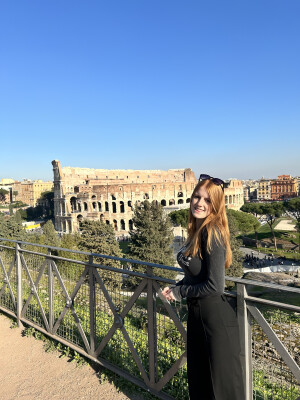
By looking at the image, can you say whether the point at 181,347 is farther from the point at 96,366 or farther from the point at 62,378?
the point at 62,378

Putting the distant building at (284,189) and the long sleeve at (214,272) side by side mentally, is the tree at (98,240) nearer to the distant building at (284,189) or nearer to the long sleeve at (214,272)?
the long sleeve at (214,272)

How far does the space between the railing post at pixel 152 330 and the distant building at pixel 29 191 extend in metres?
94.7

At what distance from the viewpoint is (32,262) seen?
4.08m

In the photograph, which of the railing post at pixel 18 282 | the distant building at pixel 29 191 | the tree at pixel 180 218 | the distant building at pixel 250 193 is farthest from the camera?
the distant building at pixel 250 193

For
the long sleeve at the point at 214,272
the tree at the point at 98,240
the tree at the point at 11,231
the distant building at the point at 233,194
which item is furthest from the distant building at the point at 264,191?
the long sleeve at the point at 214,272

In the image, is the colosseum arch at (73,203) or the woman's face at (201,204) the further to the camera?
the colosseum arch at (73,203)

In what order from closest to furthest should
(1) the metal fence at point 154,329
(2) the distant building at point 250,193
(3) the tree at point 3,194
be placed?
(1) the metal fence at point 154,329 → (3) the tree at point 3,194 → (2) the distant building at point 250,193

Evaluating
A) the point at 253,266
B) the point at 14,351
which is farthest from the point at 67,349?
the point at 253,266

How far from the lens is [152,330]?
245 centimetres

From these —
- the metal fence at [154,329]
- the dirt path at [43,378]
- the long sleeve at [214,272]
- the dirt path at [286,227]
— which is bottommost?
the dirt path at [286,227]

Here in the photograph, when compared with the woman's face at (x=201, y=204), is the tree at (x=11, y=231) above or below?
below

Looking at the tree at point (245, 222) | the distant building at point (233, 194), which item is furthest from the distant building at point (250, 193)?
the tree at point (245, 222)

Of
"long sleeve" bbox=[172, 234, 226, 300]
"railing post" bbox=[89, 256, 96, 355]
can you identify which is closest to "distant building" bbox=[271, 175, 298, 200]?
"railing post" bbox=[89, 256, 96, 355]

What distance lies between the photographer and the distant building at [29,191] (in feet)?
302
